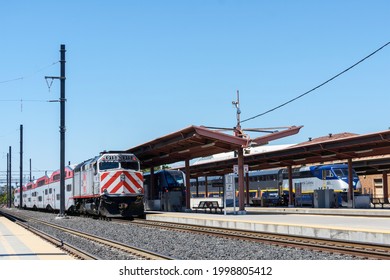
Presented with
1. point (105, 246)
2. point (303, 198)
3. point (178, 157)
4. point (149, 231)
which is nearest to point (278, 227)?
point (149, 231)

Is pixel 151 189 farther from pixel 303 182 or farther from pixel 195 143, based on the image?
pixel 303 182

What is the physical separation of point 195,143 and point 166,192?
9748 mm

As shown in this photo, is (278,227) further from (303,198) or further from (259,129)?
(303,198)

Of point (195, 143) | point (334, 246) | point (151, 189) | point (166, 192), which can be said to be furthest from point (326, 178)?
point (334, 246)

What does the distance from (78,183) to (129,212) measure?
6.90 meters

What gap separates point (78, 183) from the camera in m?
34.6

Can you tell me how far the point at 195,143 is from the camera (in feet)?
97.3

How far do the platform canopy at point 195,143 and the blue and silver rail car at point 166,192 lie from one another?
340cm

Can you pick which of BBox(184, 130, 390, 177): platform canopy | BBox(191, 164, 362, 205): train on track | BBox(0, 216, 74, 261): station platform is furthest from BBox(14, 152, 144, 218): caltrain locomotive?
BBox(184, 130, 390, 177): platform canopy

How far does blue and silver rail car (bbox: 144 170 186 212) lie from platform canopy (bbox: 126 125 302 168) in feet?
11.1

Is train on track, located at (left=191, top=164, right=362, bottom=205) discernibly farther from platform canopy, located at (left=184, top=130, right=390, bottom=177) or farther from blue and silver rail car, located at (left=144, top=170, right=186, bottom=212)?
blue and silver rail car, located at (left=144, top=170, right=186, bottom=212)

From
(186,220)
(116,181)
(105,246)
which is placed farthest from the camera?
(116,181)

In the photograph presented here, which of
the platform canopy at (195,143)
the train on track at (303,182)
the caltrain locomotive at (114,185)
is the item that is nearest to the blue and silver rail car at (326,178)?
the train on track at (303,182)
